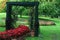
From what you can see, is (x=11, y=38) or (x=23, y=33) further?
(x=23, y=33)

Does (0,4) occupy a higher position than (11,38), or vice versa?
(11,38)

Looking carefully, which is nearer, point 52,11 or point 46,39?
point 46,39

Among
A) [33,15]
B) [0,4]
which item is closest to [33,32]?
[33,15]

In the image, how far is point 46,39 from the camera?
49.7ft

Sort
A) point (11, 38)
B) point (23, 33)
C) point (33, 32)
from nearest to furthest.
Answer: point (11, 38)
point (23, 33)
point (33, 32)

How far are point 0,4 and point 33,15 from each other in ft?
76.4

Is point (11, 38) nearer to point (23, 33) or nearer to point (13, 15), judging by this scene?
point (23, 33)

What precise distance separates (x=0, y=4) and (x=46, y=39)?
25.0 meters

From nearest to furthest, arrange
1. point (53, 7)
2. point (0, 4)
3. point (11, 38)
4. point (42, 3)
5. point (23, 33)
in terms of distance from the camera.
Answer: point (11, 38) < point (23, 33) < point (42, 3) < point (53, 7) < point (0, 4)

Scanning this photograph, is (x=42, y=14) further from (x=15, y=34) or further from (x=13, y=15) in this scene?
(x=15, y=34)

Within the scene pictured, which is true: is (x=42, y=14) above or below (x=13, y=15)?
below

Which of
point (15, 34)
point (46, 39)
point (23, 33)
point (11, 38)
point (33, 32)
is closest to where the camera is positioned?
point (11, 38)

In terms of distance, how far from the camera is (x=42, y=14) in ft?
118

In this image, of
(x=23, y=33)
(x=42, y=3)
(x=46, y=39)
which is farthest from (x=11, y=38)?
(x=42, y=3)
